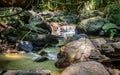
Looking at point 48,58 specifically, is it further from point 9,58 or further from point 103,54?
point 103,54

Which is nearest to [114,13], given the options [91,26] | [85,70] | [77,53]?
[91,26]

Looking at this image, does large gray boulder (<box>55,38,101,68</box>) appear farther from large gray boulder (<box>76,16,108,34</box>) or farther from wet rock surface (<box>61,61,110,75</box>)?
large gray boulder (<box>76,16,108,34</box>)

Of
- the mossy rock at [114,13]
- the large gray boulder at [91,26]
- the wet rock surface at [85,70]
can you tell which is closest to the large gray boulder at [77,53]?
the wet rock surface at [85,70]

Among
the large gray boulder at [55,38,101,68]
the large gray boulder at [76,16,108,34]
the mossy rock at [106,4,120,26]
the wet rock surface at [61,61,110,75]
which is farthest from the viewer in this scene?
the mossy rock at [106,4,120,26]

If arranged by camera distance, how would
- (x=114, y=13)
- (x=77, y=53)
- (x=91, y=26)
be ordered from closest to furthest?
1. (x=77, y=53)
2. (x=91, y=26)
3. (x=114, y=13)

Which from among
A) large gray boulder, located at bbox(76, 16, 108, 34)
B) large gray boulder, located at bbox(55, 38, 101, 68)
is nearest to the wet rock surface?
large gray boulder, located at bbox(55, 38, 101, 68)

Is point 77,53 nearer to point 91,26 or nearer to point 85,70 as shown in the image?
point 85,70

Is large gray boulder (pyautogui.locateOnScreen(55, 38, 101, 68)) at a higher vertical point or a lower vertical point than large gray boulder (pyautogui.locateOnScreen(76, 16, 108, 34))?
higher

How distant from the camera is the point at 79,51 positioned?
7238 mm

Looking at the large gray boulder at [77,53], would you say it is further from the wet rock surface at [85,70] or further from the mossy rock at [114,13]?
the mossy rock at [114,13]

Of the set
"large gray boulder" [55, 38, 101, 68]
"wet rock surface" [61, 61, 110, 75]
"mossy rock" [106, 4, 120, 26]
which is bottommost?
"mossy rock" [106, 4, 120, 26]

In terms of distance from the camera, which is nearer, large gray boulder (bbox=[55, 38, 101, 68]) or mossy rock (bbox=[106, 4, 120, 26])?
large gray boulder (bbox=[55, 38, 101, 68])

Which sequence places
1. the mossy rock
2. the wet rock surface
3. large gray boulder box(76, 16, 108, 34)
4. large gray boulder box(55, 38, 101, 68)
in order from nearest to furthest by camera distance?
the wet rock surface < large gray boulder box(55, 38, 101, 68) < large gray boulder box(76, 16, 108, 34) < the mossy rock

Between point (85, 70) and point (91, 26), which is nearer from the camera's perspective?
point (85, 70)
